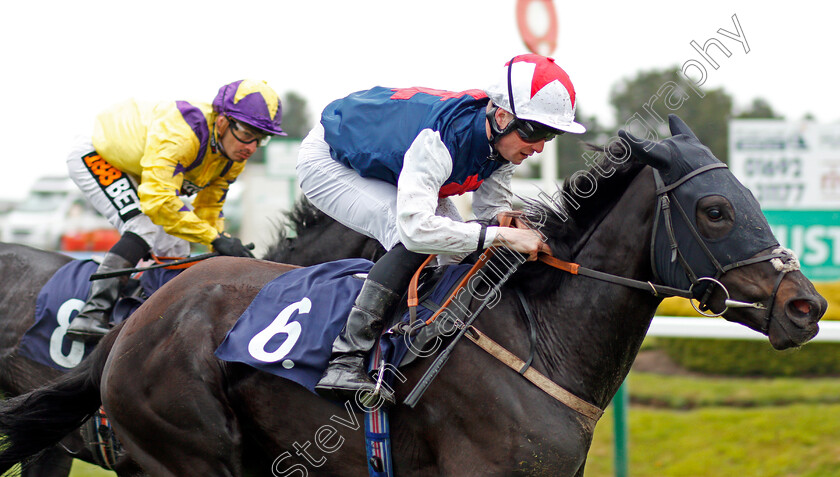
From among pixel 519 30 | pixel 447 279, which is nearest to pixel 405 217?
pixel 447 279

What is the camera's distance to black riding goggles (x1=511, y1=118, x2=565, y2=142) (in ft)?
8.72

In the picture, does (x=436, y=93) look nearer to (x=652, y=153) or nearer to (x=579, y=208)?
(x=579, y=208)

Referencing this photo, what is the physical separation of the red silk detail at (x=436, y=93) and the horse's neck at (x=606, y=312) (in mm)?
663

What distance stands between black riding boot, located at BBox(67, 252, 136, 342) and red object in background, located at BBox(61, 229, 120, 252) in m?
14.1

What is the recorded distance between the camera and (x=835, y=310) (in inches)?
233

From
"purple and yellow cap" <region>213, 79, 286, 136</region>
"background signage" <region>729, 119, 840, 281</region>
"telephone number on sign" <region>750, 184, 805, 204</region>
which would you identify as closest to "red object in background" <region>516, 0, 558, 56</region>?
"background signage" <region>729, 119, 840, 281</region>

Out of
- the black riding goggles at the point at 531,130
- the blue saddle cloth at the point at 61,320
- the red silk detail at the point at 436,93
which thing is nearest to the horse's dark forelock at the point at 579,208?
the black riding goggles at the point at 531,130

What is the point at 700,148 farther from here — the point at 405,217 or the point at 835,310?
the point at 835,310

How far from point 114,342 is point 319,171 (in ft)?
3.50

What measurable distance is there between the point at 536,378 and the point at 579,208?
0.62m

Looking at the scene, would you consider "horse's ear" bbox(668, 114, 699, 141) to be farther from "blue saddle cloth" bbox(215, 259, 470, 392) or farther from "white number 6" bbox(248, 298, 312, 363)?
"white number 6" bbox(248, 298, 312, 363)

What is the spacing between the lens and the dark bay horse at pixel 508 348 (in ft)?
8.14

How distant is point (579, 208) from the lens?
2.81 meters

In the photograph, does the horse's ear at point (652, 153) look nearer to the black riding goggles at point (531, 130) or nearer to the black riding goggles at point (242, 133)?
the black riding goggles at point (531, 130)
